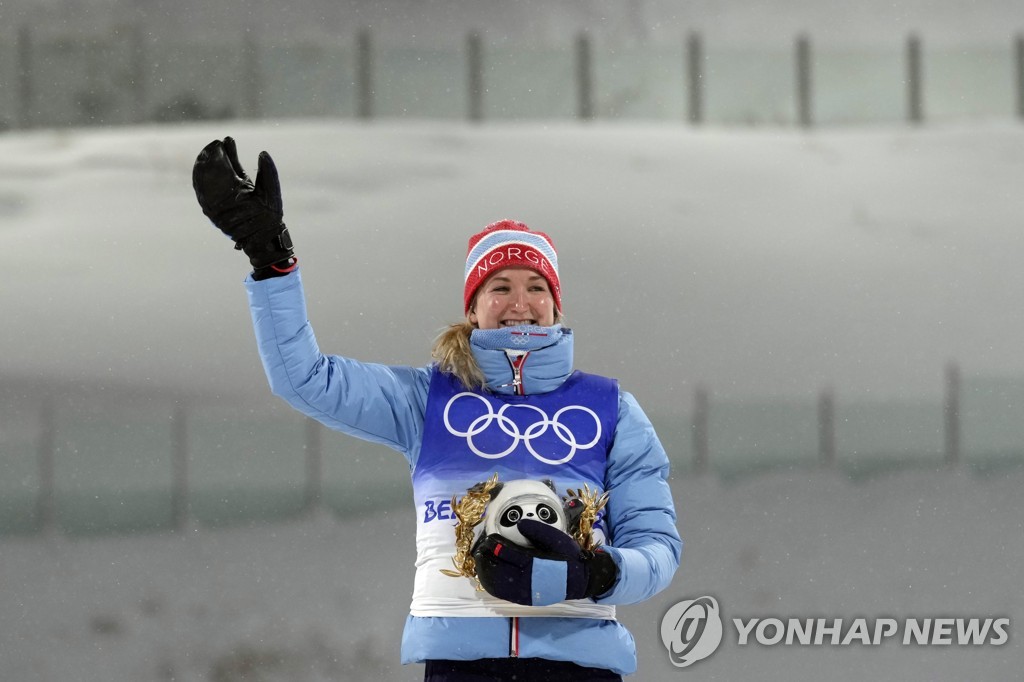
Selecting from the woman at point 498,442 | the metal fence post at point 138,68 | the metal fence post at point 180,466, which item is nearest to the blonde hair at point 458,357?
the woman at point 498,442

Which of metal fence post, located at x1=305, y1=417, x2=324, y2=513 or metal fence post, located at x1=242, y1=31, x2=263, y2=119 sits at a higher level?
metal fence post, located at x1=242, y1=31, x2=263, y2=119

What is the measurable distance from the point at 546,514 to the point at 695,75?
428 centimetres

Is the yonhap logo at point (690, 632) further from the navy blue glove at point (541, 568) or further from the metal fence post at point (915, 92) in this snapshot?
the metal fence post at point (915, 92)

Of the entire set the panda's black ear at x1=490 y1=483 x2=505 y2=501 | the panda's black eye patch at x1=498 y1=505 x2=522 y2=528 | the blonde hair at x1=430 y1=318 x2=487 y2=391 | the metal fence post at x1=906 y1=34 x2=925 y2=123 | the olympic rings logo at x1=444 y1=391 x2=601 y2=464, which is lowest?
the panda's black eye patch at x1=498 y1=505 x2=522 y2=528

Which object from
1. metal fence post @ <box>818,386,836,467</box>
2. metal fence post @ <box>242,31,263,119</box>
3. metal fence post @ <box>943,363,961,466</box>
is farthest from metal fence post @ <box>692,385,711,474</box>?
metal fence post @ <box>242,31,263,119</box>

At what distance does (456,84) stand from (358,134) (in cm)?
54

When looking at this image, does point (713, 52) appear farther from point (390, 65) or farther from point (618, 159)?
point (390, 65)

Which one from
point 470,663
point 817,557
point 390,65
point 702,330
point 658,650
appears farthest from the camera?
point 390,65

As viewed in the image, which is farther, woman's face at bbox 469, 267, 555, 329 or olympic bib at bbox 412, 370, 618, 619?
woman's face at bbox 469, 267, 555, 329

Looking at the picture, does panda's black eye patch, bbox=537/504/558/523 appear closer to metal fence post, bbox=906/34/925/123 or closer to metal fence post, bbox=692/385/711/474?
metal fence post, bbox=692/385/711/474

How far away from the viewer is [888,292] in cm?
529

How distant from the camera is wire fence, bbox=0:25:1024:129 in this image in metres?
5.37

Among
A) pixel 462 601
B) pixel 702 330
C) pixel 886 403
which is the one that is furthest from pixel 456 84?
pixel 462 601

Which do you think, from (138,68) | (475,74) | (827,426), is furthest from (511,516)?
(138,68)
